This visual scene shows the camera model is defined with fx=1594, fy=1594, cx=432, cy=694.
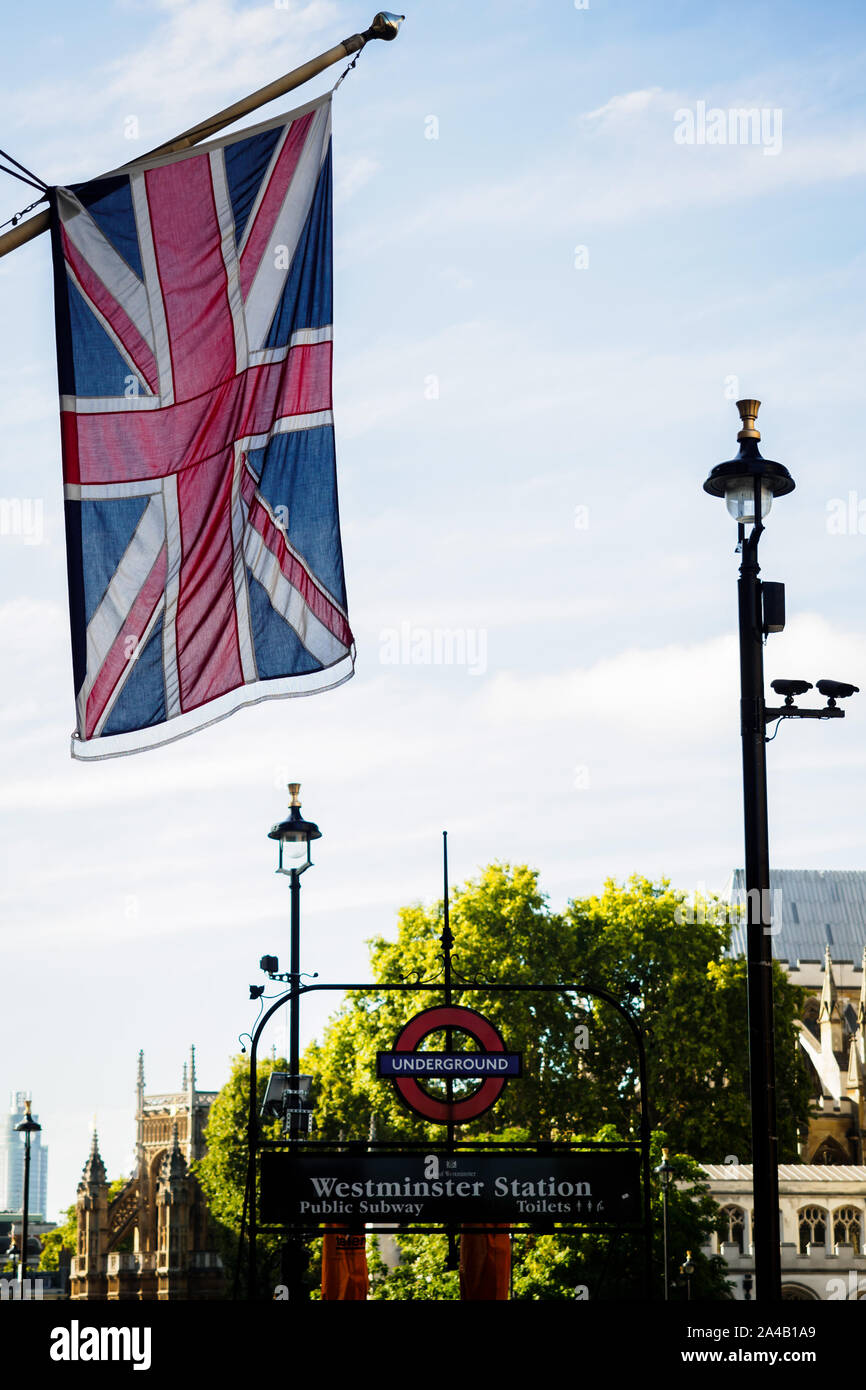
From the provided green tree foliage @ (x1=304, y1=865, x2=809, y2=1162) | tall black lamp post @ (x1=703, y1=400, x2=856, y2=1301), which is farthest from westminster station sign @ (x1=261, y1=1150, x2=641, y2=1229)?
green tree foliage @ (x1=304, y1=865, x2=809, y2=1162)

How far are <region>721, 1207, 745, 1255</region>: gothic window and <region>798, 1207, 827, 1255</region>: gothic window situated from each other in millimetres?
1948

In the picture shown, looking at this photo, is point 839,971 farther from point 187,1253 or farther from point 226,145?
point 226,145

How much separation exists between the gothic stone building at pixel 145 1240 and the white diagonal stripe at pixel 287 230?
65.2 m

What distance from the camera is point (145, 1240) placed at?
82250mm

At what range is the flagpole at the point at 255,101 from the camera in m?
8.68

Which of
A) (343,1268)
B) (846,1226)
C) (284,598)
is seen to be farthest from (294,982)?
(846,1226)

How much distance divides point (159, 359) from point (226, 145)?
135 centimetres

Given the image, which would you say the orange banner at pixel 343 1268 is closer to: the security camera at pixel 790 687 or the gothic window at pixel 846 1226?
the security camera at pixel 790 687

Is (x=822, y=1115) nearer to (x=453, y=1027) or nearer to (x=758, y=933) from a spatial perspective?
(x=453, y=1027)

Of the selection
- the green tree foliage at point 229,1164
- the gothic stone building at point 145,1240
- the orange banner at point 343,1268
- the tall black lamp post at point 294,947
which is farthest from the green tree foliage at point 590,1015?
the orange banner at point 343,1268

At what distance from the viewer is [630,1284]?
1298 inches

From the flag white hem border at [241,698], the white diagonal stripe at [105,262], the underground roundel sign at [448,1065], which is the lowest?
the underground roundel sign at [448,1065]

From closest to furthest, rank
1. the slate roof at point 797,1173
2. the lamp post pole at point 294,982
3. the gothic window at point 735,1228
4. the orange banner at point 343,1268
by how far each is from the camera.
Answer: the orange banner at point 343,1268 < the lamp post pole at point 294,982 < the slate roof at point 797,1173 < the gothic window at point 735,1228

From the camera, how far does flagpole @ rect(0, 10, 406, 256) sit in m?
8.68
